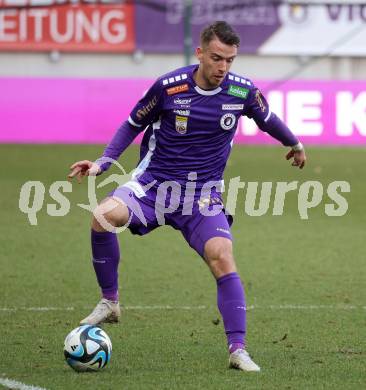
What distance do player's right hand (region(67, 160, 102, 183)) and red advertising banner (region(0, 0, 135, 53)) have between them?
21613mm

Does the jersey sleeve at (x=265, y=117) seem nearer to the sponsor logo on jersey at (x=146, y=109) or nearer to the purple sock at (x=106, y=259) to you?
the sponsor logo on jersey at (x=146, y=109)

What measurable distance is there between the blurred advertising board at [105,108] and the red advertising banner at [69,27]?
167 inches

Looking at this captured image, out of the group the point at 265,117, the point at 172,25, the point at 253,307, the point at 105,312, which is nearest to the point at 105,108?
the point at 172,25

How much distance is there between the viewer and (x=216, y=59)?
6816mm

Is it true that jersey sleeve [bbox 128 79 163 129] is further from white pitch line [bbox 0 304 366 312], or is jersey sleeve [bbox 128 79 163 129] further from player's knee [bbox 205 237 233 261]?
white pitch line [bbox 0 304 366 312]

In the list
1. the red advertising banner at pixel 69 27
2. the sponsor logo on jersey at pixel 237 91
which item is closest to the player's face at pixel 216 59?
the sponsor logo on jersey at pixel 237 91

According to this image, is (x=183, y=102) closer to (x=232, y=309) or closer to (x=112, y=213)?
(x=112, y=213)

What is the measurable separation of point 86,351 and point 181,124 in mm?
1571

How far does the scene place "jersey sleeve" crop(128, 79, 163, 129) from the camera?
281 inches

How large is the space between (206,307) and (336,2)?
2127 centimetres

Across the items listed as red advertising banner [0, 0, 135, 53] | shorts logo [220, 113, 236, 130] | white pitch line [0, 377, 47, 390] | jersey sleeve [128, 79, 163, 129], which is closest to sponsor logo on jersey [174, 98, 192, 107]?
jersey sleeve [128, 79, 163, 129]

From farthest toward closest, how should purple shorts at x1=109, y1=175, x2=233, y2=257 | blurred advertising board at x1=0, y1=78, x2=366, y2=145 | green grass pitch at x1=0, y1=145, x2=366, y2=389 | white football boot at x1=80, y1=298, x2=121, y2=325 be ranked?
blurred advertising board at x1=0, y1=78, x2=366, y2=145 → white football boot at x1=80, y1=298, x2=121, y2=325 → purple shorts at x1=109, y1=175, x2=233, y2=257 → green grass pitch at x1=0, y1=145, x2=366, y2=389

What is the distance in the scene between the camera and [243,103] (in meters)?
7.16

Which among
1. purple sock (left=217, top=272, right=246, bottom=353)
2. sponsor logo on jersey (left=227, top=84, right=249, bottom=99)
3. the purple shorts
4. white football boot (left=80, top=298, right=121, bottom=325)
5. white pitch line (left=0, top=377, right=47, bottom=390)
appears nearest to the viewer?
white pitch line (left=0, top=377, right=47, bottom=390)
